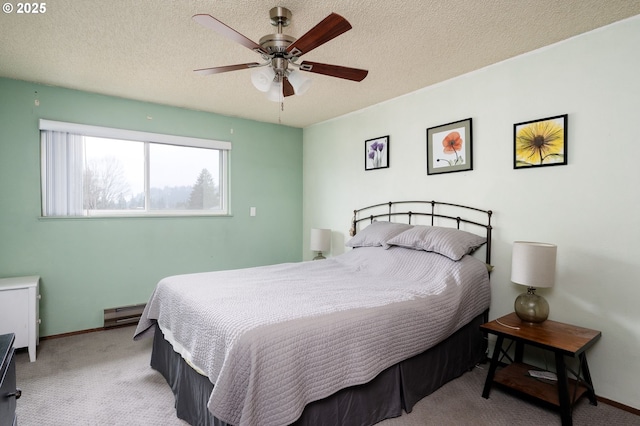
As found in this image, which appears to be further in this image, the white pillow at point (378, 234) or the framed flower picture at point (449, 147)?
the white pillow at point (378, 234)

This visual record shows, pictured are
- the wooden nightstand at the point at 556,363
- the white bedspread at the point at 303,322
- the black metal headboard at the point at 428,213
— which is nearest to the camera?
the white bedspread at the point at 303,322

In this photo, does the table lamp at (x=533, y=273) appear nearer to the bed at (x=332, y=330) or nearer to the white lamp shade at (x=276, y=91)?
the bed at (x=332, y=330)

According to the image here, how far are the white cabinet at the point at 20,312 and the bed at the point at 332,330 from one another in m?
0.97

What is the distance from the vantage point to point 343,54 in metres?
2.55

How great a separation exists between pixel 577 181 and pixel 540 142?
1.25 feet

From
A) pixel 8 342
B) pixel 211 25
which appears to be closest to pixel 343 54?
pixel 211 25

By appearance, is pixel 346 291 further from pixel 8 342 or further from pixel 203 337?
pixel 8 342

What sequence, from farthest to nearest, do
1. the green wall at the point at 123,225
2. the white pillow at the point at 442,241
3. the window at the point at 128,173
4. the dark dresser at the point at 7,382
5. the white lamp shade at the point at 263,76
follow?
the window at the point at 128,173, the green wall at the point at 123,225, the white pillow at the point at 442,241, the white lamp shade at the point at 263,76, the dark dresser at the point at 7,382

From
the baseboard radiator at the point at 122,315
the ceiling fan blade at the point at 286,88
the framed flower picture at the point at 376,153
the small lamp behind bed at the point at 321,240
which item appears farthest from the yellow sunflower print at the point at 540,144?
the baseboard radiator at the point at 122,315

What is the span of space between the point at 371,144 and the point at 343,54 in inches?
56.9

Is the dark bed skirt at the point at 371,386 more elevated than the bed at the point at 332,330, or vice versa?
the bed at the point at 332,330

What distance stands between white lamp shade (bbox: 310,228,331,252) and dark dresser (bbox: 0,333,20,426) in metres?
3.21

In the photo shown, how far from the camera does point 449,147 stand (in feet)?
10.2

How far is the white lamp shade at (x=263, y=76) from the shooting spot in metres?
2.06
